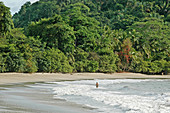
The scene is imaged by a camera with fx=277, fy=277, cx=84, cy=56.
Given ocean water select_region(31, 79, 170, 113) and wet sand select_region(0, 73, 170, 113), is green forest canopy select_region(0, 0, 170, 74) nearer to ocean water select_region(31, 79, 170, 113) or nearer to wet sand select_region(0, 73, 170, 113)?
wet sand select_region(0, 73, 170, 113)

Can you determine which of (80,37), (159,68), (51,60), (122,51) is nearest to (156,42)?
(159,68)

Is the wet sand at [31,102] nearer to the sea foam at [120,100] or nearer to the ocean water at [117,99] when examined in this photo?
the ocean water at [117,99]

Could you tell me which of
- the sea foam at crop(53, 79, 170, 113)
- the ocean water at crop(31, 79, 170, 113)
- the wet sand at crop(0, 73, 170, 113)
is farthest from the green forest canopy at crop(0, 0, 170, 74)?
the sea foam at crop(53, 79, 170, 113)

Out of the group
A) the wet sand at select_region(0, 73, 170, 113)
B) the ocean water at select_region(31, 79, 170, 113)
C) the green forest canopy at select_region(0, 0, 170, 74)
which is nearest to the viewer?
the wet sand at select_region(0, 73, 170, 113)

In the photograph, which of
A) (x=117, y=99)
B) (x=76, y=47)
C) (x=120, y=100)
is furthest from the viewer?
Result: (x=76, y=47)

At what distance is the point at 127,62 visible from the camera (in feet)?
220

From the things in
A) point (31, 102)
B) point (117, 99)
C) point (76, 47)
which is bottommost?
point (117, 99)

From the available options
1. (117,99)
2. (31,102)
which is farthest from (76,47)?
(31,102)

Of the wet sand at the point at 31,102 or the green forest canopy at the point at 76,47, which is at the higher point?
the green forest canopy at the point at 76,47

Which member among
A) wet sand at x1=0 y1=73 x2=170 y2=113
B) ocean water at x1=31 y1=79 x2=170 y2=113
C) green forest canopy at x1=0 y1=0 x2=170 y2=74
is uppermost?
green forest canopy at x1=0 y1=0 x2=170 y2=74

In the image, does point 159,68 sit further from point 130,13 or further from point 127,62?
point 130,13

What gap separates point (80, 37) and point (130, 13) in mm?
80372

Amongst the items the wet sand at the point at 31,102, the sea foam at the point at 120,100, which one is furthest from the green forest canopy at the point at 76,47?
the sea foam at the point at 120,100

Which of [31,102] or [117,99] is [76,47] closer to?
[117,99]
